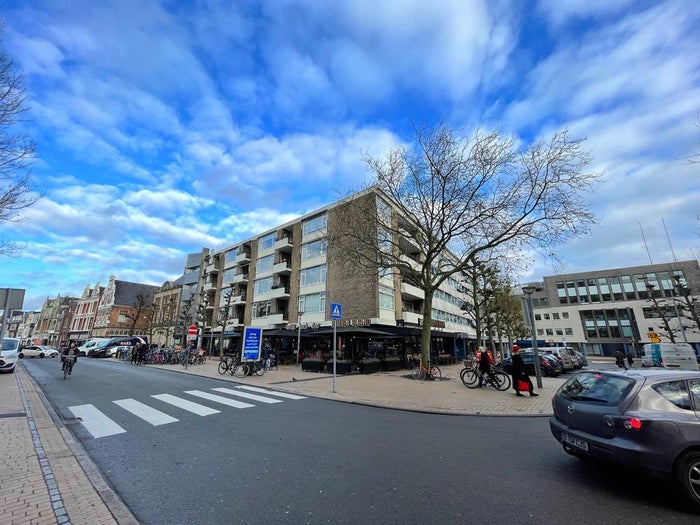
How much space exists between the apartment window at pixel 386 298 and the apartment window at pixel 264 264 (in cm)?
1582

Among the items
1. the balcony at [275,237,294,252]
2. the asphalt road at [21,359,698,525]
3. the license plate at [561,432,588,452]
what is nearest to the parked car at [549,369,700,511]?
the license plate at [561,432,588,452]

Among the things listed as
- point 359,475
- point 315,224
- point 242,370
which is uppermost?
point 315,224

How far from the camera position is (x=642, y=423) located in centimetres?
386

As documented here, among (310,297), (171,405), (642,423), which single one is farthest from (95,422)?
(310,297)

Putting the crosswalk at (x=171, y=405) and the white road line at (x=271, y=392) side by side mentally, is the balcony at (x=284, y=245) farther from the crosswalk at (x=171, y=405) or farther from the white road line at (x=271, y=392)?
the crosswalk at (x=171, y=405)

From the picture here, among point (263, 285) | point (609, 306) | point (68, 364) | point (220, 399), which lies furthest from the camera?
point (609, 306)

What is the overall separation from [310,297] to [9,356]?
20.7 metres

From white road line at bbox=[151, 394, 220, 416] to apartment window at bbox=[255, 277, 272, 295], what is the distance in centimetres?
2739

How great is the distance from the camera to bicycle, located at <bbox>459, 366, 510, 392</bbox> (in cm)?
1321

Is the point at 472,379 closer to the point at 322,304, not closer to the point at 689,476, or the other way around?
the point at 689,476

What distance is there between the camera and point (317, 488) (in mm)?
4047

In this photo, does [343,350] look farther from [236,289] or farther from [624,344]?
[624,344]

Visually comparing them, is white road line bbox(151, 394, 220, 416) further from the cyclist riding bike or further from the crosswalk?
the cyclist riding bike

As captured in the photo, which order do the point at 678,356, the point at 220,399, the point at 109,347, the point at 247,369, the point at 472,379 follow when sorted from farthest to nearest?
the point at 109,347 < the point at 678,356 < the point at 247,369 < the point at 472,379 < the point at 220,399
